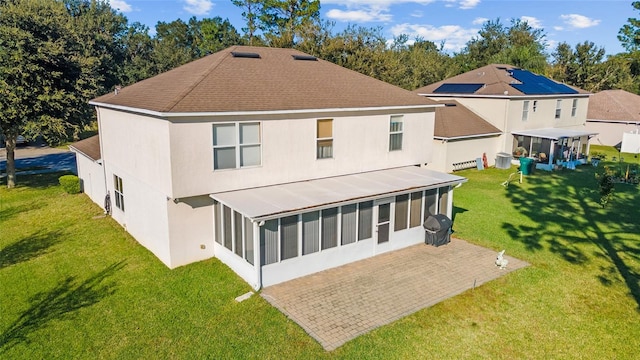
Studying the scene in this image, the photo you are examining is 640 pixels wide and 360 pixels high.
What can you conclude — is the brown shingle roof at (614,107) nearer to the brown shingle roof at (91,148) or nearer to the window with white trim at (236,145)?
the window with white trim at (236,145)

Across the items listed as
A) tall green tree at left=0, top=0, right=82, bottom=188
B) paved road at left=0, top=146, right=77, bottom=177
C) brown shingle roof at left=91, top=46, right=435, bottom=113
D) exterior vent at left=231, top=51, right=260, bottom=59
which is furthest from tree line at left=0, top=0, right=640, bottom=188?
exterior vent at left=231, top=51, right=260, bottom=59

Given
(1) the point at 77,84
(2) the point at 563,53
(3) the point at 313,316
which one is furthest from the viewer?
(2) the point at 563,53

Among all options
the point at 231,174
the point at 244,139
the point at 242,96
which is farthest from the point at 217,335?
the point at 242,96

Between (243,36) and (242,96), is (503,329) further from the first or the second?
(243,36)

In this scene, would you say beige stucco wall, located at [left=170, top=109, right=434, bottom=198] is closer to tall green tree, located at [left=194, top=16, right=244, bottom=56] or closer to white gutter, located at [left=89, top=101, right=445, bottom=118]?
white gutter, located at [left=89, top=101, right=445, bottom=118]

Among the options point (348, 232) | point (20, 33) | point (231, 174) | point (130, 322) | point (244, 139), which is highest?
point (20, 33)

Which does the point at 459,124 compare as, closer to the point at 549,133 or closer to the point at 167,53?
the point at 549,133

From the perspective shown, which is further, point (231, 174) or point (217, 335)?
point (231, 174)

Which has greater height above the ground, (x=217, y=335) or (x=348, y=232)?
(x=348, y=232)

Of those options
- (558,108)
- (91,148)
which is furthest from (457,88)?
(91,148)
